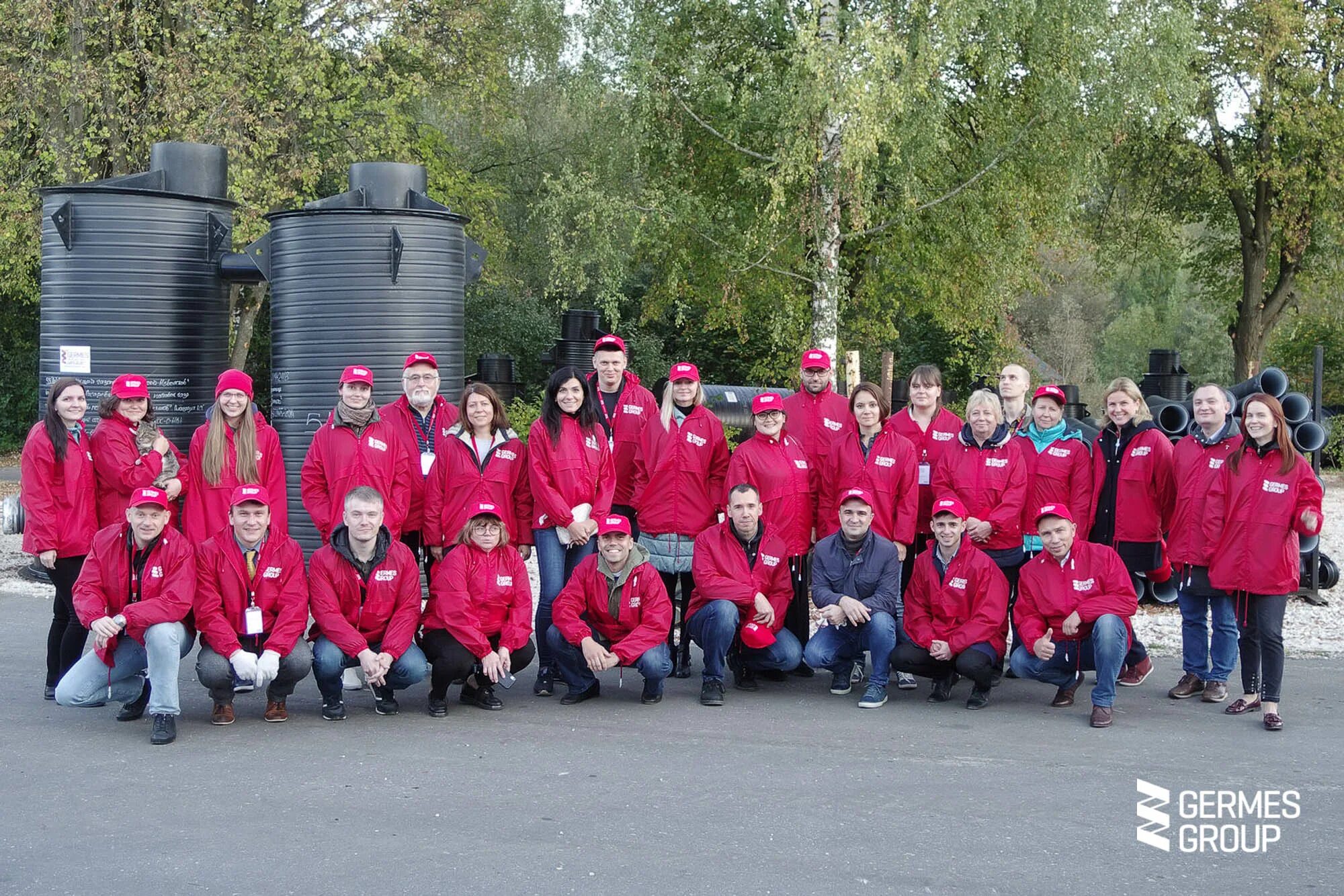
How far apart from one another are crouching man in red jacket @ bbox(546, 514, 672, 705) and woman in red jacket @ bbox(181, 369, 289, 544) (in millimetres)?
1643

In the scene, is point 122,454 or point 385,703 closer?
point 385,703

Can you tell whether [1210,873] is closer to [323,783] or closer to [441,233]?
[323,783]

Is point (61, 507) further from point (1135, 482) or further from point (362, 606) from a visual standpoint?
point (1135, 482)

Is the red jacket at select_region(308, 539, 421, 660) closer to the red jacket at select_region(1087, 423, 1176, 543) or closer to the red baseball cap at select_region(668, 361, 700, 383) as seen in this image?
the red baseball cap at select_region(668, 361, 700, 383)

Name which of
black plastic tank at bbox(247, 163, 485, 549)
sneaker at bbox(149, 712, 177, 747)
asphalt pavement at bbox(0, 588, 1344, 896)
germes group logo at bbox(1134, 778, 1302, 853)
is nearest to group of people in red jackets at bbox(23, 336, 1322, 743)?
sneaker at bbox(149, 712, 177, 747)

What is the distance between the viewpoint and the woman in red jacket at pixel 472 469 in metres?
7.37

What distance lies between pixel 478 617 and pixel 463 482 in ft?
2.83

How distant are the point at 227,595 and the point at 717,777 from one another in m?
2.61

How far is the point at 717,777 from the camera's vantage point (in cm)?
567

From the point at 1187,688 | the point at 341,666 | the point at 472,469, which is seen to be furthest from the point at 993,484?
the point at 341,666

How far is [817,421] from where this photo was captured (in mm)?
8117

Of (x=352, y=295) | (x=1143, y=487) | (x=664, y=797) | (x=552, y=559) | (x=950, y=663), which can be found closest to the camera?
(x=664, y=797)

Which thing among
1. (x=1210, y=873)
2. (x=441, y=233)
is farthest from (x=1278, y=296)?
(x=1210, y=873)

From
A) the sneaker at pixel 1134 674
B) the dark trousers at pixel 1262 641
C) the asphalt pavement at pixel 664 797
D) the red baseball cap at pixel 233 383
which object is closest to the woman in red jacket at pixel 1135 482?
the sneaker at pixel 1134 674
